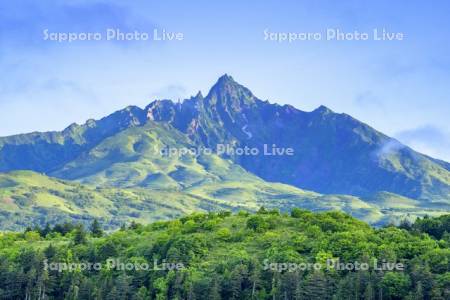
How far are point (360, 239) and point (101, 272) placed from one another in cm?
6468

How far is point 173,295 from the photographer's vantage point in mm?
161250

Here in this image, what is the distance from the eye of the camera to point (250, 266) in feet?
534

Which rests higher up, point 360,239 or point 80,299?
point 360,239

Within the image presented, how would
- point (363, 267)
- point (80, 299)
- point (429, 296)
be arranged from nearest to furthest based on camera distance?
point (429, 296), point (363, 267), point (80, 299)

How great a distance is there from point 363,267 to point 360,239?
19.5 meters

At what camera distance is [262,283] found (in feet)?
523

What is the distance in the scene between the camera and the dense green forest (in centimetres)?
14912

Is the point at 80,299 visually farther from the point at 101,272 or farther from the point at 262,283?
the point at 262,283

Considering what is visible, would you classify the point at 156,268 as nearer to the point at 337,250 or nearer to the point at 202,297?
the point at 202,297

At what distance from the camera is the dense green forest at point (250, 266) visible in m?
149

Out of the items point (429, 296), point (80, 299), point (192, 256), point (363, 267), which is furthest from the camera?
point (192, 256)

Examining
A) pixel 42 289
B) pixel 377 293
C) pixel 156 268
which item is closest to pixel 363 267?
pixel 377 293

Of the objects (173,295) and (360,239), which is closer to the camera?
(173,295)

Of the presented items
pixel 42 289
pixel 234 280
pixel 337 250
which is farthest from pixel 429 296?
pixel 42 289
